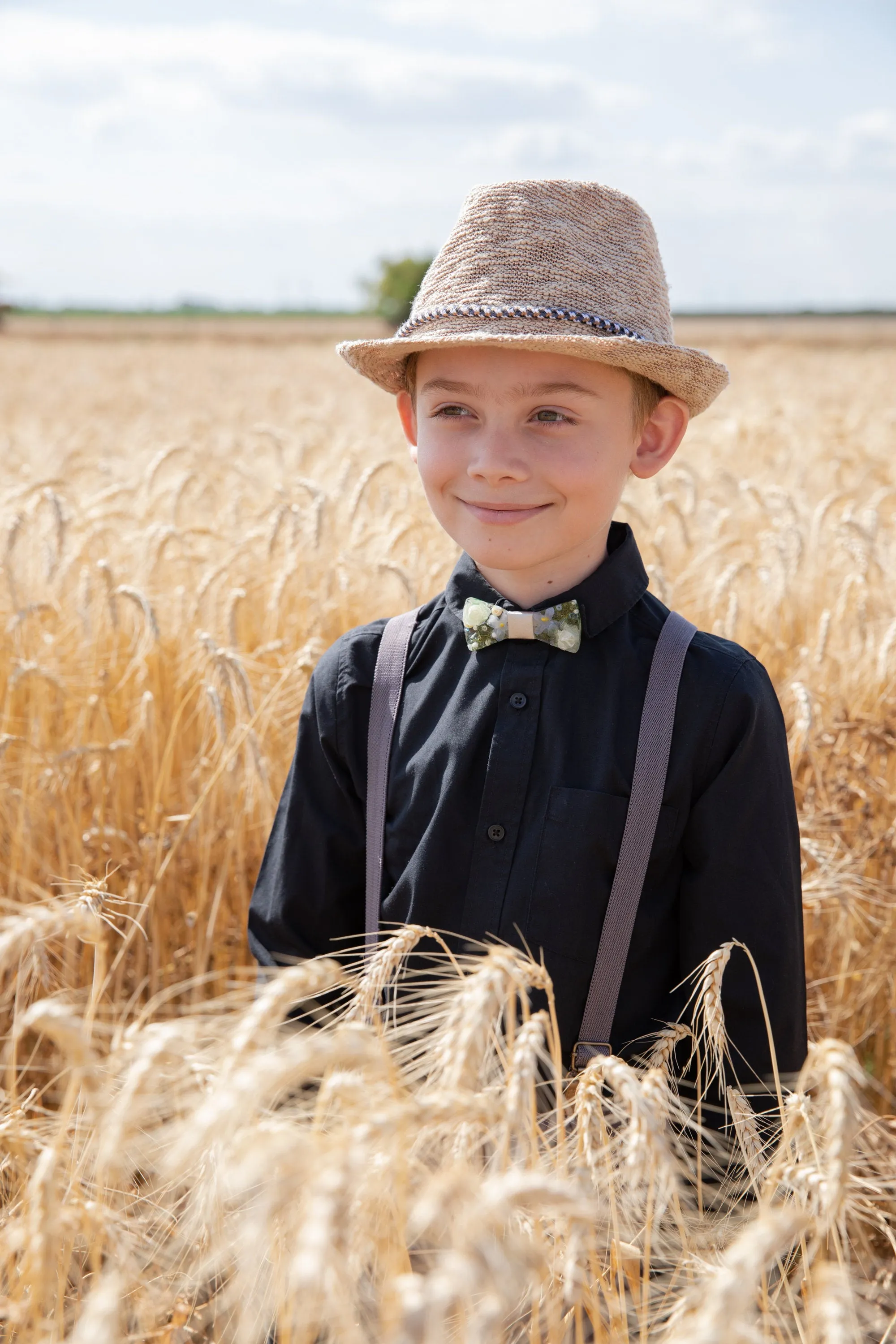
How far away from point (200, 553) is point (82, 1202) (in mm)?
2072

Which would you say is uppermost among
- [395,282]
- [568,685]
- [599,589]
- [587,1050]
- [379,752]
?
[395,282]

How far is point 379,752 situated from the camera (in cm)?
154

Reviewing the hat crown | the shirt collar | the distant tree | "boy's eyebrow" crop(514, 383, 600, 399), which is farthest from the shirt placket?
the distant tree

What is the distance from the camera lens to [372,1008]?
0.96 metres

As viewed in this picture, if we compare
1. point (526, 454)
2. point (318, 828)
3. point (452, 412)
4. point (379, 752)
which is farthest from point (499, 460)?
point (318, 828)

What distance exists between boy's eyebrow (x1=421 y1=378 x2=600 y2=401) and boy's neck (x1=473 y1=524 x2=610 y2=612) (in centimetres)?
20

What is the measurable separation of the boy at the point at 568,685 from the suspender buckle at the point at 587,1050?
1.6 inches

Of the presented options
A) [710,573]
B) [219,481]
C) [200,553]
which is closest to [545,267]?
[710,573]

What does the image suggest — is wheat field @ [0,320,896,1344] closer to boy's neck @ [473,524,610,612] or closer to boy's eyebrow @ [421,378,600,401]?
boy's neck @ [473,524,610,612]

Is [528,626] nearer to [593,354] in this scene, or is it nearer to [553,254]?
[593,354]

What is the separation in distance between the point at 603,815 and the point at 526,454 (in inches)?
18.4

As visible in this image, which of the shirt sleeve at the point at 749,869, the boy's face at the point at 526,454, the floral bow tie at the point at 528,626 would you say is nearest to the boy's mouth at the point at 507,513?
the boy's face at the point at 526,454

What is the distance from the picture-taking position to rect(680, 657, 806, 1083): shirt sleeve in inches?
55.1

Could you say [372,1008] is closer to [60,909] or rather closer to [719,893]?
[60,909]
